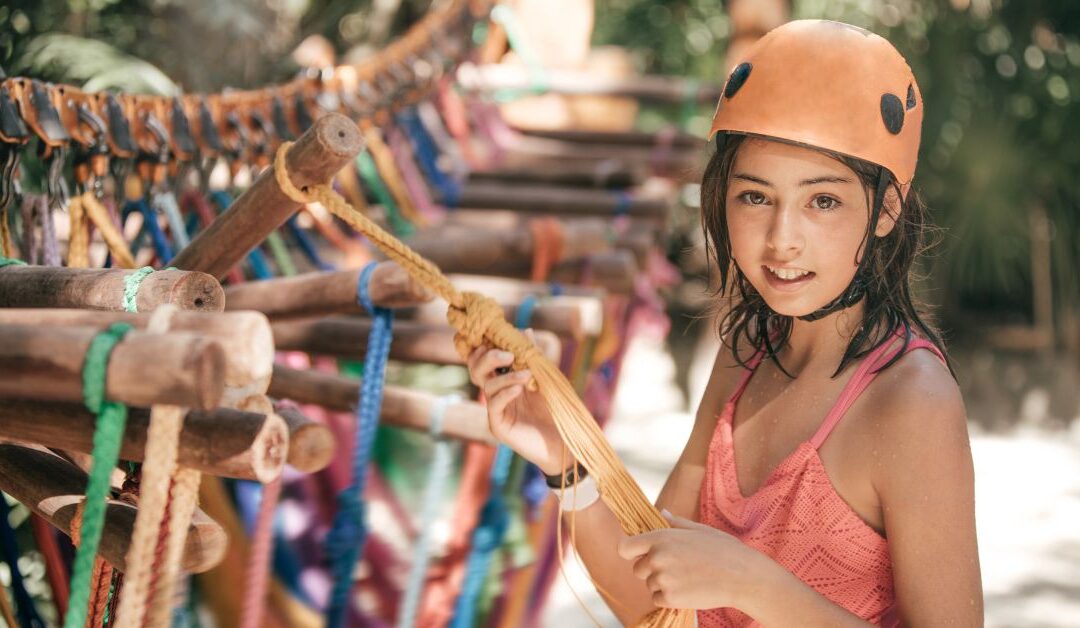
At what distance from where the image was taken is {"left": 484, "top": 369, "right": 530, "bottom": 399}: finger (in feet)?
4.00

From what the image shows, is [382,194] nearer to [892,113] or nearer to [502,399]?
[502,399]

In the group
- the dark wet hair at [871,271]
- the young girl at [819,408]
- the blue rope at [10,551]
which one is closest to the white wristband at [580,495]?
the young girl at [819,408]

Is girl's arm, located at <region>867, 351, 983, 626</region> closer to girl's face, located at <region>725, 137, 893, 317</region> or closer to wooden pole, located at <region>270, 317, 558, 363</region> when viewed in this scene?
girl's face, located at <region>725, 137, 893, 317</region>

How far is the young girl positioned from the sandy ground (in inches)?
63.0

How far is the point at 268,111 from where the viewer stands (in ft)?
6.95

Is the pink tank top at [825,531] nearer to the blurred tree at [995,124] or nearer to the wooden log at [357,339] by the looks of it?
the wooden log at [357,339]

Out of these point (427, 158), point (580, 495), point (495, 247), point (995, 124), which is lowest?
point (580, 495)

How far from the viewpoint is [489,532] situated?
182 cm

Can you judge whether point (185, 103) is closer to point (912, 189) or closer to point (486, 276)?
point (486, 276)

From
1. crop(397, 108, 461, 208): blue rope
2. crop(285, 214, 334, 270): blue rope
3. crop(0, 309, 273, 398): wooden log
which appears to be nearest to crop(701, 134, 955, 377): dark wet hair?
crop(0, 309, 273, 398): wooden log

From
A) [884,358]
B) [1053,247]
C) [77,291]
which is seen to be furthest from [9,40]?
[1053,247]

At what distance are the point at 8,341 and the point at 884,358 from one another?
2.84ft

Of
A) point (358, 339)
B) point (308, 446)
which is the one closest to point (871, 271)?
point (308, 446)

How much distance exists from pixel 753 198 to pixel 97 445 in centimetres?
74
